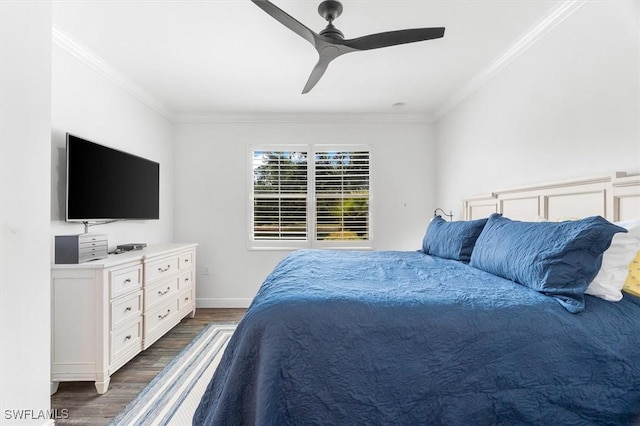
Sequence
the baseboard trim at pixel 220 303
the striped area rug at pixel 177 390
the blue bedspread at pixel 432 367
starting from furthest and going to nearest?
the baseboard trim at pixel 220 303
the striped area rug at pixel 177 390
the blue bedspread at pixel 432 367

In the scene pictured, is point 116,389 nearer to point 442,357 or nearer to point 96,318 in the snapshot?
point 96,318

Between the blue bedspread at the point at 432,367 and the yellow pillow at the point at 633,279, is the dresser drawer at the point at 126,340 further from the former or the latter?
the yellow pillow at the point at 633,279

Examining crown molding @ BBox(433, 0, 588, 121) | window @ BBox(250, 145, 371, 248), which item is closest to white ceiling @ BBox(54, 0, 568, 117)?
crown molding @ BBox(433, 0, 588, 121)

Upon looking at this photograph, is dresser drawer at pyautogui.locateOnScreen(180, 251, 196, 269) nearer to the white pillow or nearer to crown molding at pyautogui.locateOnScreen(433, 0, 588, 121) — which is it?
the white pillow

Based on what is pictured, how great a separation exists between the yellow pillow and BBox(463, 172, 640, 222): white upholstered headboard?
320 millimetres

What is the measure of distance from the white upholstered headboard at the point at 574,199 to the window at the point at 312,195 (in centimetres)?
181

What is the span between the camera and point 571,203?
6.49ft

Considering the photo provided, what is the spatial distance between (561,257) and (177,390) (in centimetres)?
241

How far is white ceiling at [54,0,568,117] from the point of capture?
6.81 feet

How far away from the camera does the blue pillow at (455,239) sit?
7.65 feet

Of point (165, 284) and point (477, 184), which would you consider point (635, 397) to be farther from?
point (165, 284)

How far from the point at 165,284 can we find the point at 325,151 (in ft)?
8.52

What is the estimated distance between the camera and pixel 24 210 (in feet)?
4.84

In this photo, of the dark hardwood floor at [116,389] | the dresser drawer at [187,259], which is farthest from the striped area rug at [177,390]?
the dresser drawer at [187,259]
